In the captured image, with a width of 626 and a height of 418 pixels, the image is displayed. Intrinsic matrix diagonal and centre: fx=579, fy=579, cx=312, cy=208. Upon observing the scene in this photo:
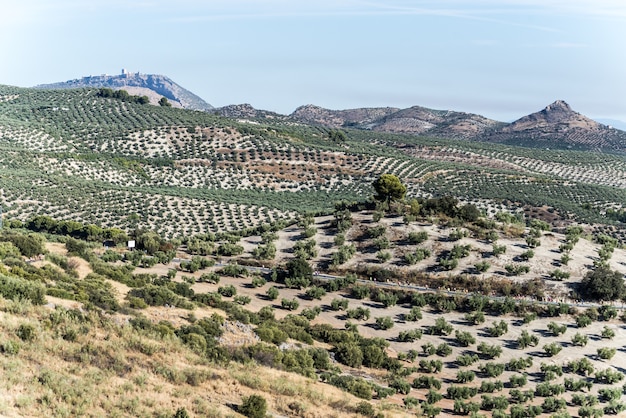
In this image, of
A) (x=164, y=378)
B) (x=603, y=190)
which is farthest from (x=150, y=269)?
(x=603, y=190)

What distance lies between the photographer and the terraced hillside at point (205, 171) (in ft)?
245

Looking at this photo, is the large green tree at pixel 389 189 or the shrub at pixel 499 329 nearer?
the shrub at pixel 499 329

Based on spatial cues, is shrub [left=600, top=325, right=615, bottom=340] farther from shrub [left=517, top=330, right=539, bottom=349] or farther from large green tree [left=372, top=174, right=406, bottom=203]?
large green tree [left=372, top=174, right=406, bottom=203]

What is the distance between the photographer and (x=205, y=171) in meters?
105

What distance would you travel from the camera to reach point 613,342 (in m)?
38.2

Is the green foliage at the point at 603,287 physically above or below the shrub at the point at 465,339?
above

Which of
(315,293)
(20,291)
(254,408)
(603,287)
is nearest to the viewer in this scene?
(254,408)

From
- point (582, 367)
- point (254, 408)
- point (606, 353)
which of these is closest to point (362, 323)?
point (582, 367)

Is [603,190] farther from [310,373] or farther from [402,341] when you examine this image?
[310,373]

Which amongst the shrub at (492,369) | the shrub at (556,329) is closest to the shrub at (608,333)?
the shrub at (556,329)

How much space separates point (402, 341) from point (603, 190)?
85.7m

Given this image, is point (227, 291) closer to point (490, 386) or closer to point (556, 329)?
point (490, 386)

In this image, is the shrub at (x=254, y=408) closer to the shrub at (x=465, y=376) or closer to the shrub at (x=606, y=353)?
the shrub at (x=465, y=376)

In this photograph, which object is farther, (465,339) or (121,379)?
(465,339)
